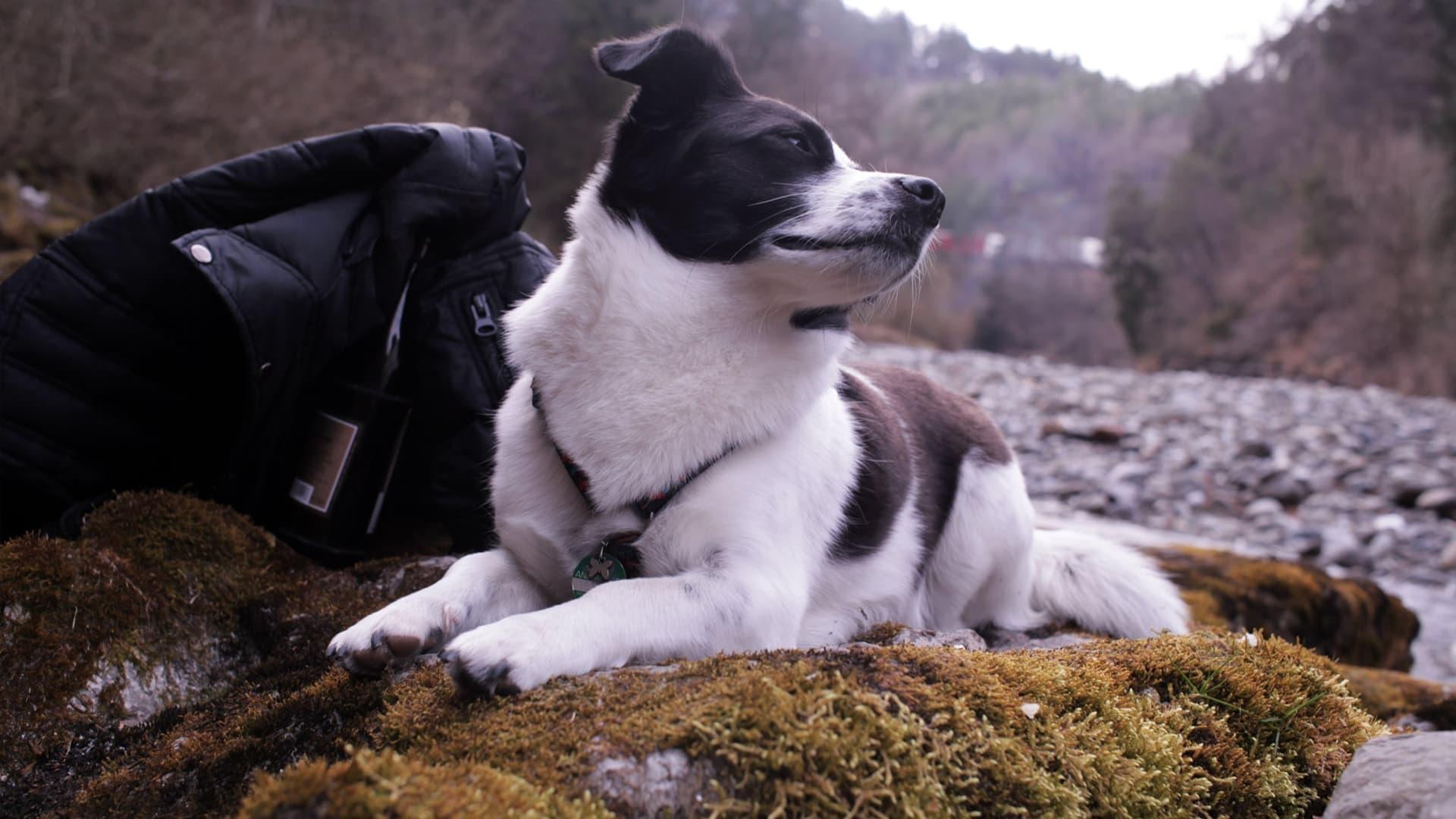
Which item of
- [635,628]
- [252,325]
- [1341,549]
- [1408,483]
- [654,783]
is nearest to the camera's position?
[654,783]

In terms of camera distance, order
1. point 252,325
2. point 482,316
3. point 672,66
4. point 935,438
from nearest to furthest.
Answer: point 672,66 < point 252,325 < point 935,438 < point 482,316

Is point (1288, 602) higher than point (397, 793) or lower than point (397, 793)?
lower

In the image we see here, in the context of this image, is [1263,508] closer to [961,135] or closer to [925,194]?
[925,194]

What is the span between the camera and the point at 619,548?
90.6 inches

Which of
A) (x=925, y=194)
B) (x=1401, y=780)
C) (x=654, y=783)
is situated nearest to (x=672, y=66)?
(x=925, y=194)

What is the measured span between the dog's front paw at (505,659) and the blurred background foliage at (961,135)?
146 centimetres

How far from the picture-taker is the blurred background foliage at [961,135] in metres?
9.75

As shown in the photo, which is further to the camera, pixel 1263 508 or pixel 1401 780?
pixel 1263 508

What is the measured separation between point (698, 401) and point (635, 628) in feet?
2.20

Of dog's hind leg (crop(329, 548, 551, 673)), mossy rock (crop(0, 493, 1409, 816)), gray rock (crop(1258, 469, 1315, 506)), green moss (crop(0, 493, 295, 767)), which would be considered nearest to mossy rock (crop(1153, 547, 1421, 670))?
mossy rock (crop(0, 493, 1409, 816))

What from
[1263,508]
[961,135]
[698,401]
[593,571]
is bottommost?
[1263,508]

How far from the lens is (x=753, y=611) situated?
6.96ft

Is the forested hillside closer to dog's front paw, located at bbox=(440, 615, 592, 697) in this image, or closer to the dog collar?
the dog collar

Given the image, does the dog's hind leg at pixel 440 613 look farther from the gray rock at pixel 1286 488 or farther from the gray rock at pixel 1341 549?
the gray rock at pixel 1286 488
